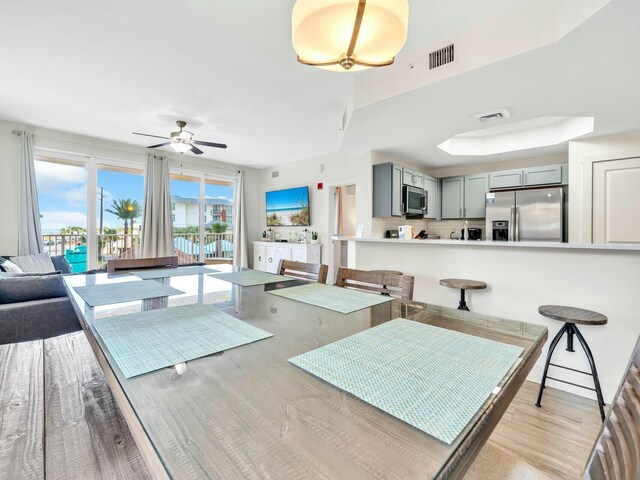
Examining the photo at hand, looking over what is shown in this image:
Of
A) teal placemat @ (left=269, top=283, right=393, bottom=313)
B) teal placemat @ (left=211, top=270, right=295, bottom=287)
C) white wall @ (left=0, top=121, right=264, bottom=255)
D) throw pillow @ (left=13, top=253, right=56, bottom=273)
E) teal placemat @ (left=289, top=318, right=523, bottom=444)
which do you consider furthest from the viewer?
white wall @ (left=0, top=121, right=264, bottom=255)

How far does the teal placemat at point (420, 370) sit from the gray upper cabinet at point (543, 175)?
4.44 m

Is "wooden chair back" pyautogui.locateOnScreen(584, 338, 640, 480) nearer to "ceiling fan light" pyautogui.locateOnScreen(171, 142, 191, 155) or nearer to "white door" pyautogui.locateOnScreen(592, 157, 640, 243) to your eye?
"white door" pyautogui.locateOnScreen(592, 157, 640, 243)

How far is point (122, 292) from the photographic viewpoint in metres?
1.47

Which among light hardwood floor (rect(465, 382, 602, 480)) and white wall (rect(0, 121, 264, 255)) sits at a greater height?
white wall (rect(0, 121, 264, 255))

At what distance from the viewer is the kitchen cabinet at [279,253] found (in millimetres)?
5504

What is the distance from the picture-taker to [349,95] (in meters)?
2.94

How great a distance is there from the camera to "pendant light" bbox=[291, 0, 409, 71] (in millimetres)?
1113

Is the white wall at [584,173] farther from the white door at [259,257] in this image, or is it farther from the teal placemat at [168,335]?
the white door at [259,257]

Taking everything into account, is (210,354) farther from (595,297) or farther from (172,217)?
(172,217)

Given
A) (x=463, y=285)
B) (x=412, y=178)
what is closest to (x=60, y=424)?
(x=463, y=285)

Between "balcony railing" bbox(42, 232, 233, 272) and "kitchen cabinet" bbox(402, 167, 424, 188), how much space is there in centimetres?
421

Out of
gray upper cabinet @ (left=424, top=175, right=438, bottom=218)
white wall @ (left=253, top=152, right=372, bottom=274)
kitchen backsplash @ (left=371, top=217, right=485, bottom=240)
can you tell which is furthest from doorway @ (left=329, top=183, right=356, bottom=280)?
gray upper cabinet @ (left=424, top=175, right=438, bottom=218)

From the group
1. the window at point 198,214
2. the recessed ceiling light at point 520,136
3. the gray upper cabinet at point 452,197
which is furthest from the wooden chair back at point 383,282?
the window at point 198,214

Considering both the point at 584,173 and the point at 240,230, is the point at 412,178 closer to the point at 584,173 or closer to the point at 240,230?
the point at 584,173
